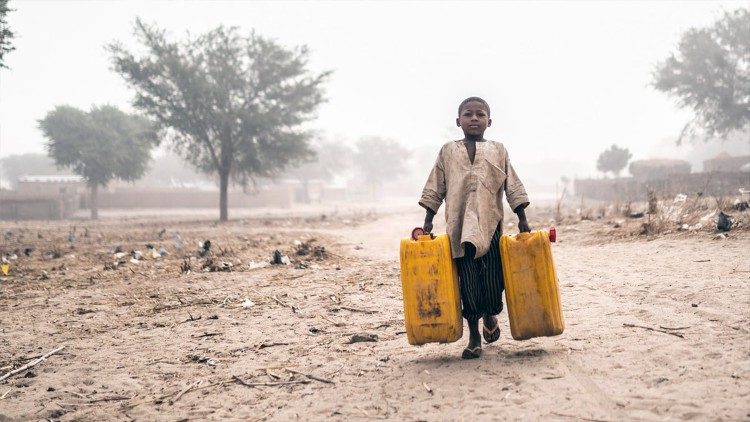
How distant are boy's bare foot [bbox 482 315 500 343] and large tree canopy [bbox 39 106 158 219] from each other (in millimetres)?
25513

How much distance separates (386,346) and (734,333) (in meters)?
2.12

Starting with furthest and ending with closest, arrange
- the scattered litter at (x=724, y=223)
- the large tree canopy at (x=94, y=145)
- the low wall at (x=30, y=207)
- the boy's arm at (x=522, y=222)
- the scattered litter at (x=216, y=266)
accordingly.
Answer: the large tree canopy at (x=94, y=145) → the low wall at (x=30, y=207) → the scattered litter at (x=216, y=266) → the scattered litter at (x=724, y=223) → the boy's arm at (x=522, y=222)

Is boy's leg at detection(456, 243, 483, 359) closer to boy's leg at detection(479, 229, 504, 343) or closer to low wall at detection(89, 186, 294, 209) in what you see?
boy's leg at detection(479, 229, 504, 343)

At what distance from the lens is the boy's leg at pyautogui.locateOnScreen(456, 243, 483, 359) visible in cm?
284

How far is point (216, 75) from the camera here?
18984 mm

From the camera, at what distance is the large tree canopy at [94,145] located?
2558 centimetres

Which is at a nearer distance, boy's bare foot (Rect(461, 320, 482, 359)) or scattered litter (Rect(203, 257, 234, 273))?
boy's bare foot (Rect(461, 320, 482, 359))

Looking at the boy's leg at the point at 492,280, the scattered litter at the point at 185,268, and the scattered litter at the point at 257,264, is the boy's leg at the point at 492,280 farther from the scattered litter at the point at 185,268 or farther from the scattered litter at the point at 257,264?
the scattered litter at the point at 185,268

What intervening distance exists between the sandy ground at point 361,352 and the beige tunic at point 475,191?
790 millimetres

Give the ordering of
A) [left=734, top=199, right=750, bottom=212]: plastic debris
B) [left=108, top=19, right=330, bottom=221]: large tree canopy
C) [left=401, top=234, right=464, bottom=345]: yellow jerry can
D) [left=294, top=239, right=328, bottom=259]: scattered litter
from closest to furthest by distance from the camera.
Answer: [left=401, top=234, right=464, bottom=345]: yellow jerry can < [left=734, top=199, right=750, bottom=212]: plastic debris < [left=294, top=239, right=328, bottom=259]: scattered litter < [left=108, top=19, right=330, bottom=221]: large tree canopy

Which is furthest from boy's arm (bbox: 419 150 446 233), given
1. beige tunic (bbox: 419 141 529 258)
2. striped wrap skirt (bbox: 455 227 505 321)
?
striped wrap skirt (bbox: 455 227 505 321)

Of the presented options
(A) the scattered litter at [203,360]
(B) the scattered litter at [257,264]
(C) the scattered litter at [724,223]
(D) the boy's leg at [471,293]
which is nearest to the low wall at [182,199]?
(B) the scattered litter at [257,264]

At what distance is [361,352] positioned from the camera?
10.4 feet

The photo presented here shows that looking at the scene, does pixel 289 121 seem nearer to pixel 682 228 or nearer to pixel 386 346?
pixel 682 228
